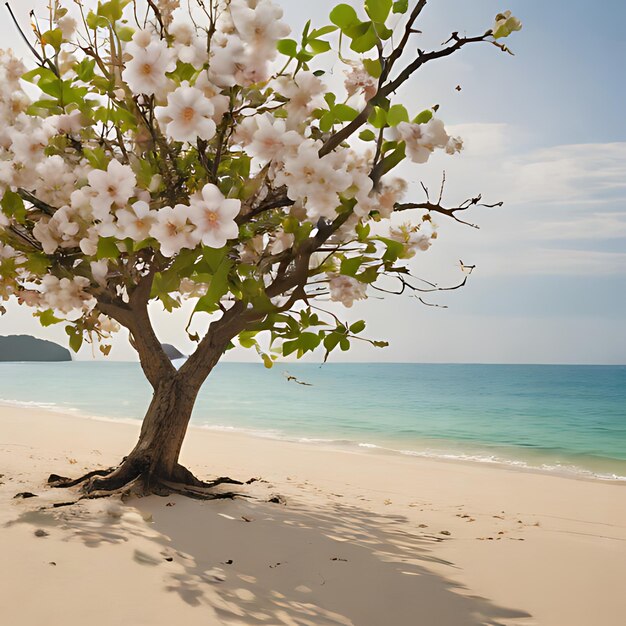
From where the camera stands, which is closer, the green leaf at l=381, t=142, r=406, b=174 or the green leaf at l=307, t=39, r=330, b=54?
the green leaf at l=307, t=39, r=330, b=54

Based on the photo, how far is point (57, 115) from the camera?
282 centimetres

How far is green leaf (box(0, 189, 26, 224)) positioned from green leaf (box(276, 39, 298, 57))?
1.41m

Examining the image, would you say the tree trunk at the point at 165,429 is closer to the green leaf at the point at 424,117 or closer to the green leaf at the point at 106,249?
the green leaf at the point at 106,249

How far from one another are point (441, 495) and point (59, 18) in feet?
15.3

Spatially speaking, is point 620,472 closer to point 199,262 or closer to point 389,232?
point 389,232

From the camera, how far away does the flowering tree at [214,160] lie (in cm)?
216

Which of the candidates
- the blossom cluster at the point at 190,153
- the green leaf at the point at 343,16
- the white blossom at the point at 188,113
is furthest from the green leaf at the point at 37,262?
the green leaf at the point at 343,16

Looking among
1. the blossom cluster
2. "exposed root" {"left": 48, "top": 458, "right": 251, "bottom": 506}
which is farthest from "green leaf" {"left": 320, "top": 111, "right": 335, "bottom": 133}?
"exposed root" {"left": 48, "top": 458, "right": 251, "bottom": 506}

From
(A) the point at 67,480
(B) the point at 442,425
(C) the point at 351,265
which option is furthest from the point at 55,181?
(B) the point at 442,425

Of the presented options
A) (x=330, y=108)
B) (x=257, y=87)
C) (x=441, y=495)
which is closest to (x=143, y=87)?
(x=257, y=87)

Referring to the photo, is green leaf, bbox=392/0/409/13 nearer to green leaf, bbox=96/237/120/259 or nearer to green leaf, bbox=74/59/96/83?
green leaf, bbox=74/59/96/83

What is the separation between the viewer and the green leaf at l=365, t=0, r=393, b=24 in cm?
229

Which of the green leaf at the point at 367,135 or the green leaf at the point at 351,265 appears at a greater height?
the green leaf at the point at 367,135

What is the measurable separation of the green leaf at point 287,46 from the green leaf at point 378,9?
12.0 inches
